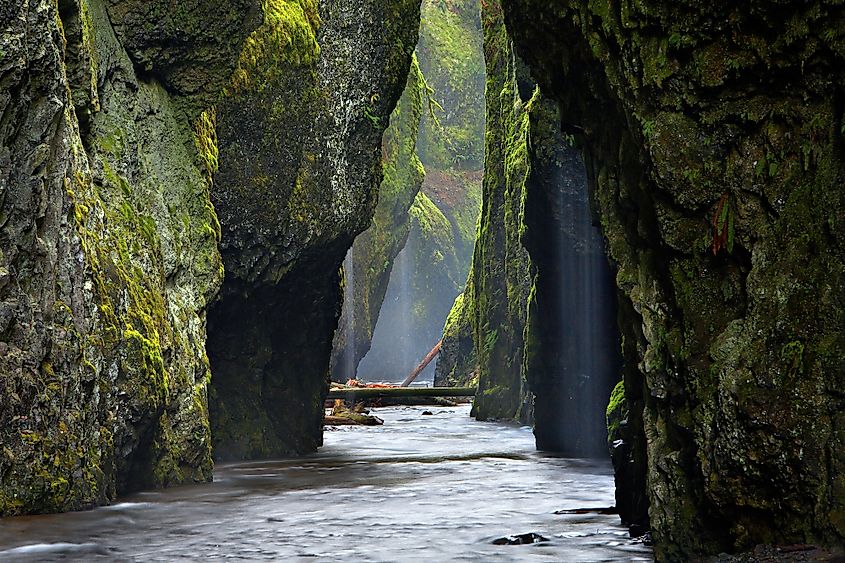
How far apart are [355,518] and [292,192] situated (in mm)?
7437

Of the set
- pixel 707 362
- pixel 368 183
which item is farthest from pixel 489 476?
pixel 707 362

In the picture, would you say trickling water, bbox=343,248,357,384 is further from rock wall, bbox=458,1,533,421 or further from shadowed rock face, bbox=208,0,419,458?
shadowed rock face, bbox=208,0,419,458

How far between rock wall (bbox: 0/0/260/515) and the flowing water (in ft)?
1.95

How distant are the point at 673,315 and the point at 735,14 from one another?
1.97m

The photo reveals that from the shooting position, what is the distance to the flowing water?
7.54 m

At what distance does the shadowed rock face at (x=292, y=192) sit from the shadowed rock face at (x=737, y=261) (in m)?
8.71

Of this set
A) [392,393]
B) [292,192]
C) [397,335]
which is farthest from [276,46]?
[397,335]

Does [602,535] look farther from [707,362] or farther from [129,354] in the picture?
[129,354]

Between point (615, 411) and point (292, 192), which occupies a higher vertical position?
point (292, 192)

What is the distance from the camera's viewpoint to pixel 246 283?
617 inches

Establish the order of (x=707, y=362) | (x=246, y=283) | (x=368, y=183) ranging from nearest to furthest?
(x=707, y=362) < (x=246, y=283) < (x=368, y=183)

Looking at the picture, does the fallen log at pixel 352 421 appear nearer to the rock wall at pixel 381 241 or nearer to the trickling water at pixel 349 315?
the trickling water at pixel 349 315

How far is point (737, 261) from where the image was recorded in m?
6.58

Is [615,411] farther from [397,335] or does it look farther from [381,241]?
[397,335]
